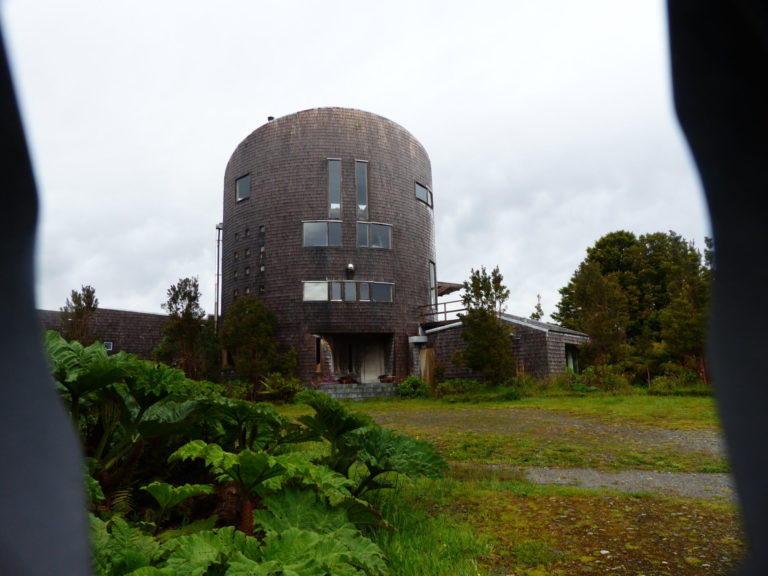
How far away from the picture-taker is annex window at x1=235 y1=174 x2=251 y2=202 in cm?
2238

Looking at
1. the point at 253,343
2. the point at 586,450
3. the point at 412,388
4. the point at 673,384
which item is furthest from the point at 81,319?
the point at 673,384

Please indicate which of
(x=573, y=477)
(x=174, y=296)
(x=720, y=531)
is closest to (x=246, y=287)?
(x=174, y=296)

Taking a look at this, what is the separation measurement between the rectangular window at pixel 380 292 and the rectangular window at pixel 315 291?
79.7 inches

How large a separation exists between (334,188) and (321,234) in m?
2.17

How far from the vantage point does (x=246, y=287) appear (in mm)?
21641

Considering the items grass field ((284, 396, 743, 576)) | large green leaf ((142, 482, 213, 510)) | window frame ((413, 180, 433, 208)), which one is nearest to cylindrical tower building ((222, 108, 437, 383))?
window frame ((413, 180, 433, 208))

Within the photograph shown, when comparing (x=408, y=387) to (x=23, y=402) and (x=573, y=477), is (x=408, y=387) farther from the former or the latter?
(x=23, y=402)

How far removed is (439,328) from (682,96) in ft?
67.2

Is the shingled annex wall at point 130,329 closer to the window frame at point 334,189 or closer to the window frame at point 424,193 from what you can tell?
the window frame at point 334,189

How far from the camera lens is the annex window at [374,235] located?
21281 millimetres

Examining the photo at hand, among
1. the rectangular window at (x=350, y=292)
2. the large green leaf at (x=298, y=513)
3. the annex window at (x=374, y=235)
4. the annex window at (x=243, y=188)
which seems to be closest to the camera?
the large green leaf at (x=298, y=513)

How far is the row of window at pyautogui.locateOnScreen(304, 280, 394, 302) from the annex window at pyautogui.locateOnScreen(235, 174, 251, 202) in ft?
17.8

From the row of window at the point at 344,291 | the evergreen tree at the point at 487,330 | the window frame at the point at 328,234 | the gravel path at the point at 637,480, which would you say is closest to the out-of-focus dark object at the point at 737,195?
the gravel path at the point at 637,480

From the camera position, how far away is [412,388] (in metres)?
19.2
